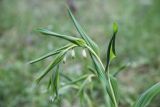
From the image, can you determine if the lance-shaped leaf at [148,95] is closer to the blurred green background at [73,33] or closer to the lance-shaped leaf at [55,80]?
the lance-shaped leaf at [55,80]

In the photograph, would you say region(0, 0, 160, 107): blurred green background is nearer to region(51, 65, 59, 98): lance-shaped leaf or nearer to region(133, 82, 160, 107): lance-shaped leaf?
region(51, 65, 59, 98): lance-shaped leaf

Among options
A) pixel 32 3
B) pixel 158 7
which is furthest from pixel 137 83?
pixel 32 3

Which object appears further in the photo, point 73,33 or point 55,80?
point 73,33

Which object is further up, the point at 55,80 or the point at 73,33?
the point at 55,80

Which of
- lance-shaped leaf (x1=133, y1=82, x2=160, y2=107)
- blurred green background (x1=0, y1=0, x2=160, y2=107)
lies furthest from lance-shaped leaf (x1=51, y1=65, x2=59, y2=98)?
blurred green background (x1=0, y1=0, x2=160, y2=107)

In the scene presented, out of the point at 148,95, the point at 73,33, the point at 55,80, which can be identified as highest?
the point at 55,80

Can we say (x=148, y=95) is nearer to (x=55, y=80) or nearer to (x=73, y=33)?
(x=55, y=80)

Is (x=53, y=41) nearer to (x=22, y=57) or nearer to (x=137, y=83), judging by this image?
(x=22, y=57)

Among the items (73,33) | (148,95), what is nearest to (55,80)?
(148,95)

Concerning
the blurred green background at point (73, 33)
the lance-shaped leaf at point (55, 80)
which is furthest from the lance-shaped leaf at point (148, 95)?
the blurred green background at point (73, 33)
